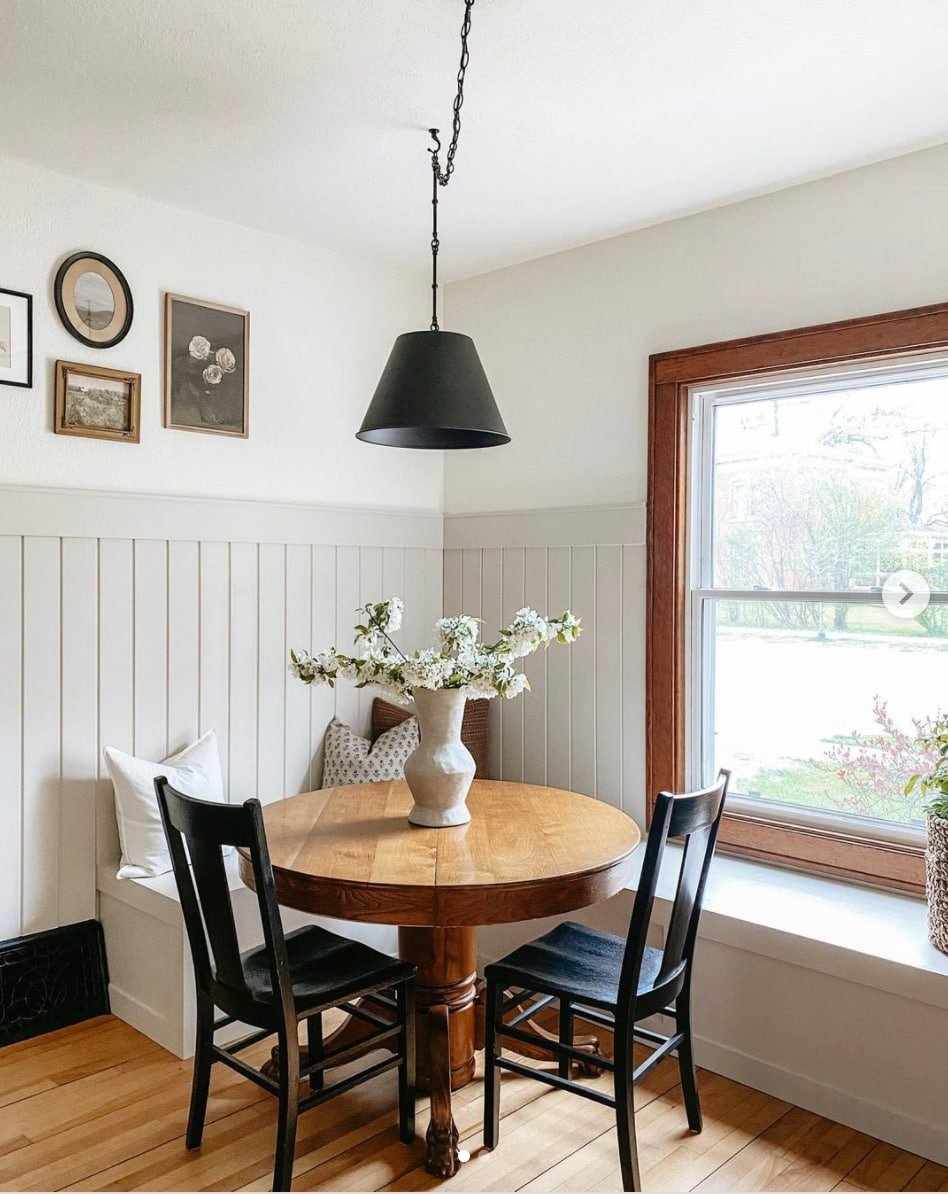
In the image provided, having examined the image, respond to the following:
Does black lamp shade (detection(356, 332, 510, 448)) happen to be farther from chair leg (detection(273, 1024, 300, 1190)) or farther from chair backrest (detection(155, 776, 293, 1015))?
chair leg (detection(273, 1024, 300, 1190))

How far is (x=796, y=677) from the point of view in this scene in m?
3.11

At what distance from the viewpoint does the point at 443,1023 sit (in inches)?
91.5

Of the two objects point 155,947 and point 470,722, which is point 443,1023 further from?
point 470,722

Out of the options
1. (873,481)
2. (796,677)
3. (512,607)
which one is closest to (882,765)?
(796,677)

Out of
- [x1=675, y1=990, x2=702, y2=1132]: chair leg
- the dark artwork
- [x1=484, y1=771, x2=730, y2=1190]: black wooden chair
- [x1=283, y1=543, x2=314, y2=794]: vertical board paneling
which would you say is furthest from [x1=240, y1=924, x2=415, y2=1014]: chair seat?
[x1=283, y1=543, x2=314, y2=794]: vertical board paneling

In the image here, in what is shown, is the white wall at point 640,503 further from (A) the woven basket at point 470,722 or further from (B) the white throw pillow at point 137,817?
(B) the white throw pillow at point 137,817

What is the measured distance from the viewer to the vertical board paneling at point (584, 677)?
354 centimetres

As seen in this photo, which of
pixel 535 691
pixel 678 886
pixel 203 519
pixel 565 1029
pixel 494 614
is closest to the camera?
pixel 678 886

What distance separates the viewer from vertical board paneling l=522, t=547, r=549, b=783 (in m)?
3.70

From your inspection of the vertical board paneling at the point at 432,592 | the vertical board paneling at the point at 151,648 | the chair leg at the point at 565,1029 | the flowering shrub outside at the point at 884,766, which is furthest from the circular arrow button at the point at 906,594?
the vertical board paneling at the point at 151,648

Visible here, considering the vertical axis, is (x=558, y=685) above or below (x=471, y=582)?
below

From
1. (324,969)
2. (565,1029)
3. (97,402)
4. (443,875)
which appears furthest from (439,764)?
(97,402)

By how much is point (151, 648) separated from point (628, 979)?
1.90 metres

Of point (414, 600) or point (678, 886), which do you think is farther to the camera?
point (414, 600)
